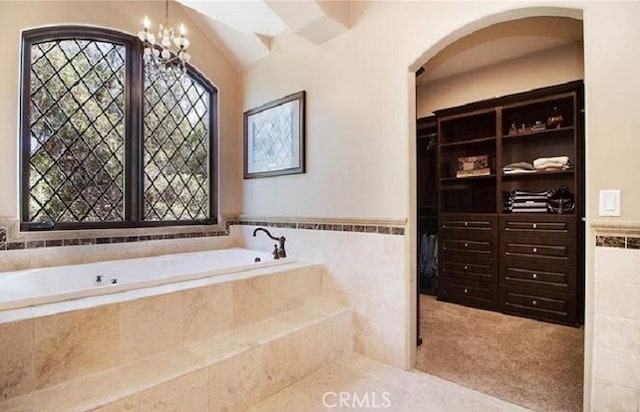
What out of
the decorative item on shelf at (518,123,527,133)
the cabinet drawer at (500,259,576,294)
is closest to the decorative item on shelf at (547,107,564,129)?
the decorative item on shelf at (518,123,527,133)

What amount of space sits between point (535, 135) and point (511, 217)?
0.85 m

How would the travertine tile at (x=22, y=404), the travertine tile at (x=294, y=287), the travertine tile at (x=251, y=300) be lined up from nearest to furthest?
1. the travertine tile at (x=22, y=404)
2. the travertine tile at (x=251, y=300)
3. the travertine tile at (x=294, y=287)

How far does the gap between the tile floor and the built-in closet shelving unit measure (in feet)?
5.44

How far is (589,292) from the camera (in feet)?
5.31

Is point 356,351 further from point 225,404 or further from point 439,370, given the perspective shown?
point 225,404

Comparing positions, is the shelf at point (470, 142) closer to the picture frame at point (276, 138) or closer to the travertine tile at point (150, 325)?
the picture frame at point (276, 138)

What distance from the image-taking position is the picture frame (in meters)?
3.03

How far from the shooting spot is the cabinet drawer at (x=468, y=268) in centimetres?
349

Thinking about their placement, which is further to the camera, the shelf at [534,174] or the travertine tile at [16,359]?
the shelf at [534,174]

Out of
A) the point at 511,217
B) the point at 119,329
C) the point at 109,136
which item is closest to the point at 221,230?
the point at 109,136

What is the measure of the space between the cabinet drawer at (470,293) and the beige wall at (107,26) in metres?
2.48

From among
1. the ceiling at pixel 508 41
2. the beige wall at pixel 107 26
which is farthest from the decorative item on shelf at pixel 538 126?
the beige wall at pixel 107 26

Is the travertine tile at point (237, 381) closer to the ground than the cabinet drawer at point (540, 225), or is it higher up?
closer to the ground

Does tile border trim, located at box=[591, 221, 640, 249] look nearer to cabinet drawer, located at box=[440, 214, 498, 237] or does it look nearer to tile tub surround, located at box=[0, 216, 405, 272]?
tile tub surround, located at box=[0, 216, 405, 272]
